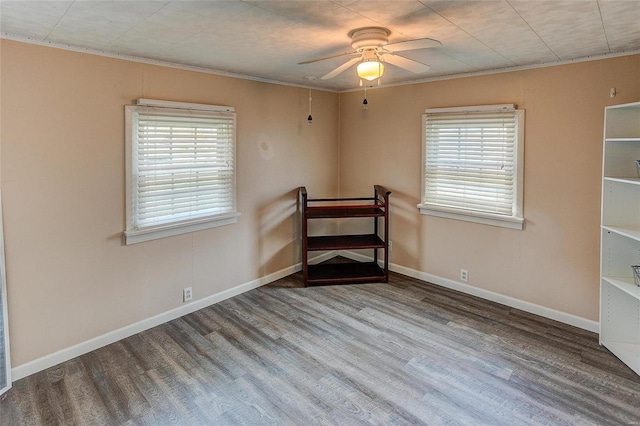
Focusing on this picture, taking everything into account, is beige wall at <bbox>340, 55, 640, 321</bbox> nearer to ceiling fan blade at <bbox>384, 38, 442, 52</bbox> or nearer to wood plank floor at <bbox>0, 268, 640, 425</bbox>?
wood plank floor at <bbox>0, 268, 640, 425</bbox>

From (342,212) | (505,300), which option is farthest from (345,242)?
(505,300)

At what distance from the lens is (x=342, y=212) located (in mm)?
4309

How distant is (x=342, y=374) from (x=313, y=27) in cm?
228

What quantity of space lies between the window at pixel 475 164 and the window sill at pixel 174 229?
219 centimetres

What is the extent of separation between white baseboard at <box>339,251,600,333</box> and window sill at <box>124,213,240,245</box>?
2.18 meters

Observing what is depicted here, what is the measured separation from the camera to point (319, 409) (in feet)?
7.42

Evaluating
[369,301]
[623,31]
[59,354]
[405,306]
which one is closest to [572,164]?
[623,31]

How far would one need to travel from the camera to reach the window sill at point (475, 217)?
11.7 ft

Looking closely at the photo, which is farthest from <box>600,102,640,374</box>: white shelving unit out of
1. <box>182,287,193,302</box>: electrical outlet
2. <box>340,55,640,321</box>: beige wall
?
<box>182,287,193,302</box>: electrical outlet

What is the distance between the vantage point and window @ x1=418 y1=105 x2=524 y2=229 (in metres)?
3.52

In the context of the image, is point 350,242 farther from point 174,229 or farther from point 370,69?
point 370,69

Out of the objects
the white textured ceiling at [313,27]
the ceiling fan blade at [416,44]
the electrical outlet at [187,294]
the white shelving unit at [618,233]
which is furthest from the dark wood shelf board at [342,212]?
the ceiling fan blade at [416,44]

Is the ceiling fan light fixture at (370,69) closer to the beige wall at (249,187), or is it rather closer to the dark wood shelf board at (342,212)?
the beige wall at (249,187)

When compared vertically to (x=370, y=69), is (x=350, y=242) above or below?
below
